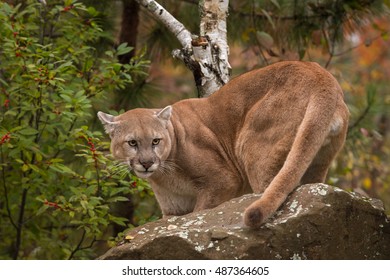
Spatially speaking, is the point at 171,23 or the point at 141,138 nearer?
the point at 141,138

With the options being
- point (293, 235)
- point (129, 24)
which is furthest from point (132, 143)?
point (129, 24)

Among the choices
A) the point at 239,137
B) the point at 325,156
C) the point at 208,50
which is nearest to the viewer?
the point at 325,156

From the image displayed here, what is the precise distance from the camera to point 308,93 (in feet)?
20.0

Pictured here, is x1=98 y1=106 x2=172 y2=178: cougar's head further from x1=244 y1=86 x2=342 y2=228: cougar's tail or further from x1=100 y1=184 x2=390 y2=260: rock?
x1=244 y1=86 x2=342 y2=228: cougar's tail

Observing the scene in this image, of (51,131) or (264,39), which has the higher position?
(264,39)

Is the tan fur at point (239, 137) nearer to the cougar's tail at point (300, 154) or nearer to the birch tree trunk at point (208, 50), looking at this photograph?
the cougar's tail at point (300, 154)

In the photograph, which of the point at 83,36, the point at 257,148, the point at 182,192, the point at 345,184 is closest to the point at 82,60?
the point at 83,36

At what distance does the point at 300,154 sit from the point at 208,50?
7.25ft

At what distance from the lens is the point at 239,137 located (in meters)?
6.60

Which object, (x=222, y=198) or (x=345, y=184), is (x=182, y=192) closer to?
(x=222, y=198)

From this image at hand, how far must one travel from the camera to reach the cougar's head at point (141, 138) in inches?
258

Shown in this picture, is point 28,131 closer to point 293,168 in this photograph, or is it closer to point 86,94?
point 86,94

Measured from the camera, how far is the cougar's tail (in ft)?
17.1

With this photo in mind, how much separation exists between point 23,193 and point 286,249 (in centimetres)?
368
